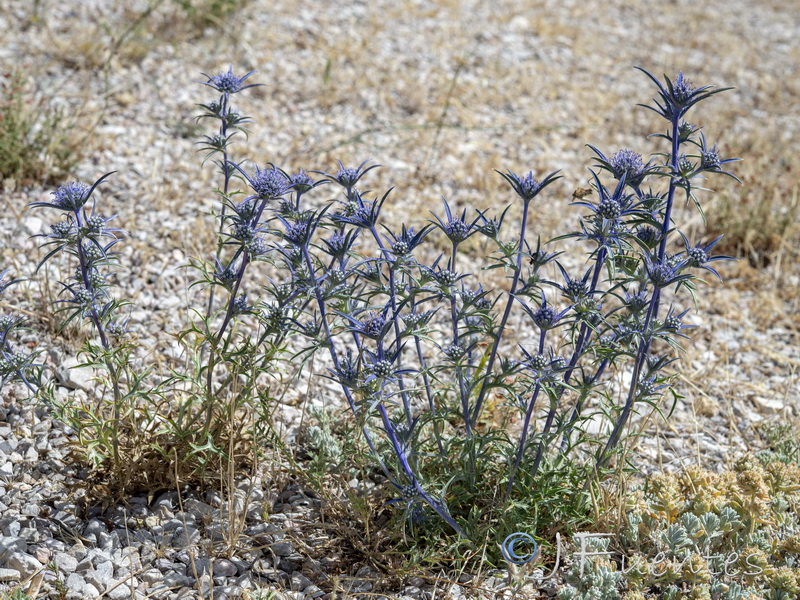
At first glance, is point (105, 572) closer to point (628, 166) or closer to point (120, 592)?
point (120, 592)

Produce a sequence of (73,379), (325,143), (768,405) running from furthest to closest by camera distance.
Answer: (325,143) < (768,405) < (73,379)

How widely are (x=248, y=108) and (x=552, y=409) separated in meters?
4.08

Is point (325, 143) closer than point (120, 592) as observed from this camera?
No

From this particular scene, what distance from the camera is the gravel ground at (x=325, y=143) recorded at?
2.67 m

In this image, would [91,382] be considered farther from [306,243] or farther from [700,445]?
[700,445]

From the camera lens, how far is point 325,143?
17.8 feet

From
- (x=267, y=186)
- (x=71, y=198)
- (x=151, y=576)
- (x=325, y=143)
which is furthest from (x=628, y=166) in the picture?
(x=325, y=143)

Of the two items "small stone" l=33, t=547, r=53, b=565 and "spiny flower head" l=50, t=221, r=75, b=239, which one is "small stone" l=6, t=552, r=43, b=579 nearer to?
"small stone" l=33, t=547, r=53, b=565

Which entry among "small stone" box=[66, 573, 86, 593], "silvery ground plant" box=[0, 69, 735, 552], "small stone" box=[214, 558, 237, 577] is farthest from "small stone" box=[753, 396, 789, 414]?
"small stone" box=[66, 573, 86, 593]

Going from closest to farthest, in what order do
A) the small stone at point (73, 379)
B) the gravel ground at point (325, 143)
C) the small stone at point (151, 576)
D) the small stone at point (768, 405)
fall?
1. the small stone at point (151, 576)
2. the gravel ground at point (325, 143)
3. the small stone at point (73, 379)
4. the small stone at point (768, 405)

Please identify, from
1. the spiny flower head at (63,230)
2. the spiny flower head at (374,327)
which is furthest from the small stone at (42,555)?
the spiny flower head at (374,327)

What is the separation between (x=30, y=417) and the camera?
10.1 ft

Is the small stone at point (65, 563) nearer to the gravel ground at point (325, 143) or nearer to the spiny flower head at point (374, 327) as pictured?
the gravel ground at point (325, 143)

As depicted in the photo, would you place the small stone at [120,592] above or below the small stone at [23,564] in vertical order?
below
